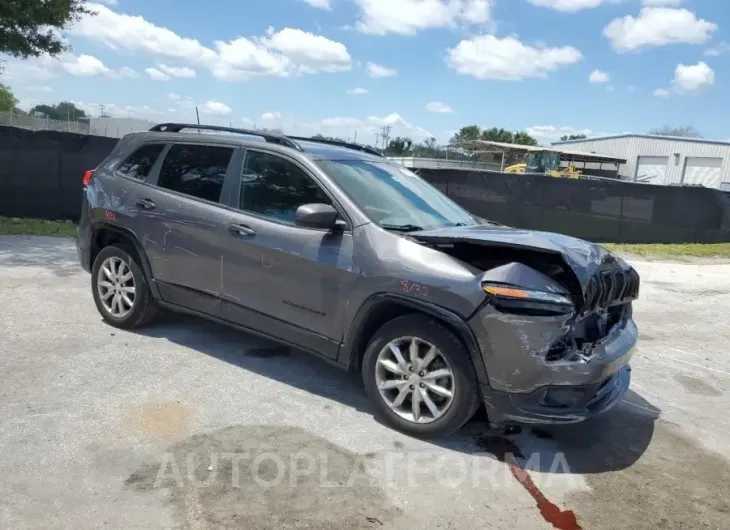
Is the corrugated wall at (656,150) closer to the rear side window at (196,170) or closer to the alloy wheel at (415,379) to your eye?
the rear side window at (196,170)

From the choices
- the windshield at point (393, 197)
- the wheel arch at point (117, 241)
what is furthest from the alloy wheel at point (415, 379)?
the wheel arch at point (117, 241)

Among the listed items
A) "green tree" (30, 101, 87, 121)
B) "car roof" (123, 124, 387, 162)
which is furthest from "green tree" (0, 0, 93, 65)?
"green tree" (30, 101, 87, 121)

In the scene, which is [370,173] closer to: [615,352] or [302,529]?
[615,352]

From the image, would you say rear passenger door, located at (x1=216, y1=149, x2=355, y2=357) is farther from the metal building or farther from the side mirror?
the metal building

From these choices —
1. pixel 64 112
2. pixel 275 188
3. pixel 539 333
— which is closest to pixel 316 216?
pixel 275 188

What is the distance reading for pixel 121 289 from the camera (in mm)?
5301

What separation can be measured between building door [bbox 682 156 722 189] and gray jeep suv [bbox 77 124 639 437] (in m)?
47.6

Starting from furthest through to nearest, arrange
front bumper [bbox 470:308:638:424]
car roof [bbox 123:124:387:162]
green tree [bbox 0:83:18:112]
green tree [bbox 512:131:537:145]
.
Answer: green tree [bbox 512:131:537:145]
green tree [bbox 0:83:18:112]
car roof [bbox 123:124:387:162]
front bumper [bbox 470:308:638:424]

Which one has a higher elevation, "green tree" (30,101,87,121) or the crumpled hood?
"green tree" (30,101,87,121)

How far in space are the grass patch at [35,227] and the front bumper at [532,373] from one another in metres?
9.43

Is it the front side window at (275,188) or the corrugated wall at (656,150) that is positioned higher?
the corrugated wall at (656,150)

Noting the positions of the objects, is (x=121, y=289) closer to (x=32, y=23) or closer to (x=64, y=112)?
(x=32, y=23)

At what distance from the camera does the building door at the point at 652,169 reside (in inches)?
1970

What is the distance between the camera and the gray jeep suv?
3.43 m
